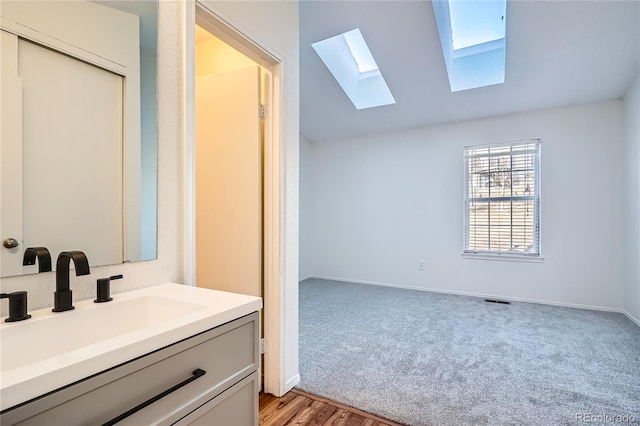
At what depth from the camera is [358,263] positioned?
514 centimetres

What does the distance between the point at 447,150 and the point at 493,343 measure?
102 inches

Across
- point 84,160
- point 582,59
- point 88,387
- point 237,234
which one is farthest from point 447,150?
point 88,387

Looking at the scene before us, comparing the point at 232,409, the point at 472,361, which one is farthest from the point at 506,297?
the point at 232,409

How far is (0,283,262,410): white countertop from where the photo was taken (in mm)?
566

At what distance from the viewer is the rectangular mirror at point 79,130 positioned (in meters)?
0.90

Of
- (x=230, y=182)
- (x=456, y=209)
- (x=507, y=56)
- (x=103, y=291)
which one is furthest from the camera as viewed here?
(x=456, y=209)

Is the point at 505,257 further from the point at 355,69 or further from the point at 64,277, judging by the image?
the point at 64,277

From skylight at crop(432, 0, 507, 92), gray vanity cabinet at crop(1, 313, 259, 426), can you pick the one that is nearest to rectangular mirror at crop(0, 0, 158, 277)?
gray vanity cabinet at crop(1, 313, 259, 426)

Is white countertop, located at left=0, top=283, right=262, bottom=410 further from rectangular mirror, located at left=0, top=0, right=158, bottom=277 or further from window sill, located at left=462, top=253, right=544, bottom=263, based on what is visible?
window sill, located at left=462, top=253, right=544, bottom=263

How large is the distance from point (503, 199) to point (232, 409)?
13.7 ft

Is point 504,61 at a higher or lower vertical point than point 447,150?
higher

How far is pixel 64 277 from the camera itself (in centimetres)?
91

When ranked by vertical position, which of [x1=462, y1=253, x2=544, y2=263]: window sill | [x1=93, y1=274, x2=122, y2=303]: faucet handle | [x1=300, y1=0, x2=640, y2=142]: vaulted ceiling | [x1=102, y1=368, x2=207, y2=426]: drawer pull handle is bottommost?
[x1=462, y1=253, x2=544, y2=263]: window sill

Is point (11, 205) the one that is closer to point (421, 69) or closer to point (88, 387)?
point (88, 387)
